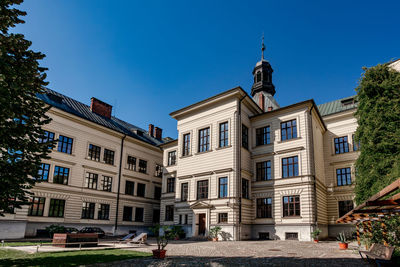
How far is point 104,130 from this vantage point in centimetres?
Answer: 3431

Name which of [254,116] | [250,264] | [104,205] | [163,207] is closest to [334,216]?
[254,116]

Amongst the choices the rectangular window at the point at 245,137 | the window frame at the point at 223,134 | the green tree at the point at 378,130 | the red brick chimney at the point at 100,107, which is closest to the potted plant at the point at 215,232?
the window frame at the point at 223,134

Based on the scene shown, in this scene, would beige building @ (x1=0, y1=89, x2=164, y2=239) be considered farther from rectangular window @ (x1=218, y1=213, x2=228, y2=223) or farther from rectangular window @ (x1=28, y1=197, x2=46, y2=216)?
rectangular window @ (x1=218, y1=213, x2=228, y2=223)

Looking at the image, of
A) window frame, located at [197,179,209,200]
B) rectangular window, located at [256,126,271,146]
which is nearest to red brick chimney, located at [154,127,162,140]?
window frame, located at [197,179,209,200]

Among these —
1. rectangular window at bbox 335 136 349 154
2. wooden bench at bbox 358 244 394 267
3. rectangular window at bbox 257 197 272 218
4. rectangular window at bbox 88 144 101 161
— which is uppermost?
rectangular window at bbox 335 136 349 154

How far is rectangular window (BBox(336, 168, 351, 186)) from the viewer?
2952 centimetres

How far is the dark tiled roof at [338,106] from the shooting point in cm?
3259

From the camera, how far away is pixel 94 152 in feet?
109

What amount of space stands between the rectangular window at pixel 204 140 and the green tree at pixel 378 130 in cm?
1356

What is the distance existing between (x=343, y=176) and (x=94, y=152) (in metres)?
27.1

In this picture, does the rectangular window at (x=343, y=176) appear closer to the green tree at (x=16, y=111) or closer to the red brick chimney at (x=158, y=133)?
the red brick chimney at (x=158, y=133)

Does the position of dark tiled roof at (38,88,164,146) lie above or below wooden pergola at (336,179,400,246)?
above

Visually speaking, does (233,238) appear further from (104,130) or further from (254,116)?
(104,130)

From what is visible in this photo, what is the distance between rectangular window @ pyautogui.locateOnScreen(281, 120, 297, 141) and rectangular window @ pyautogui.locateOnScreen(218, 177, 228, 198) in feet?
22.3
